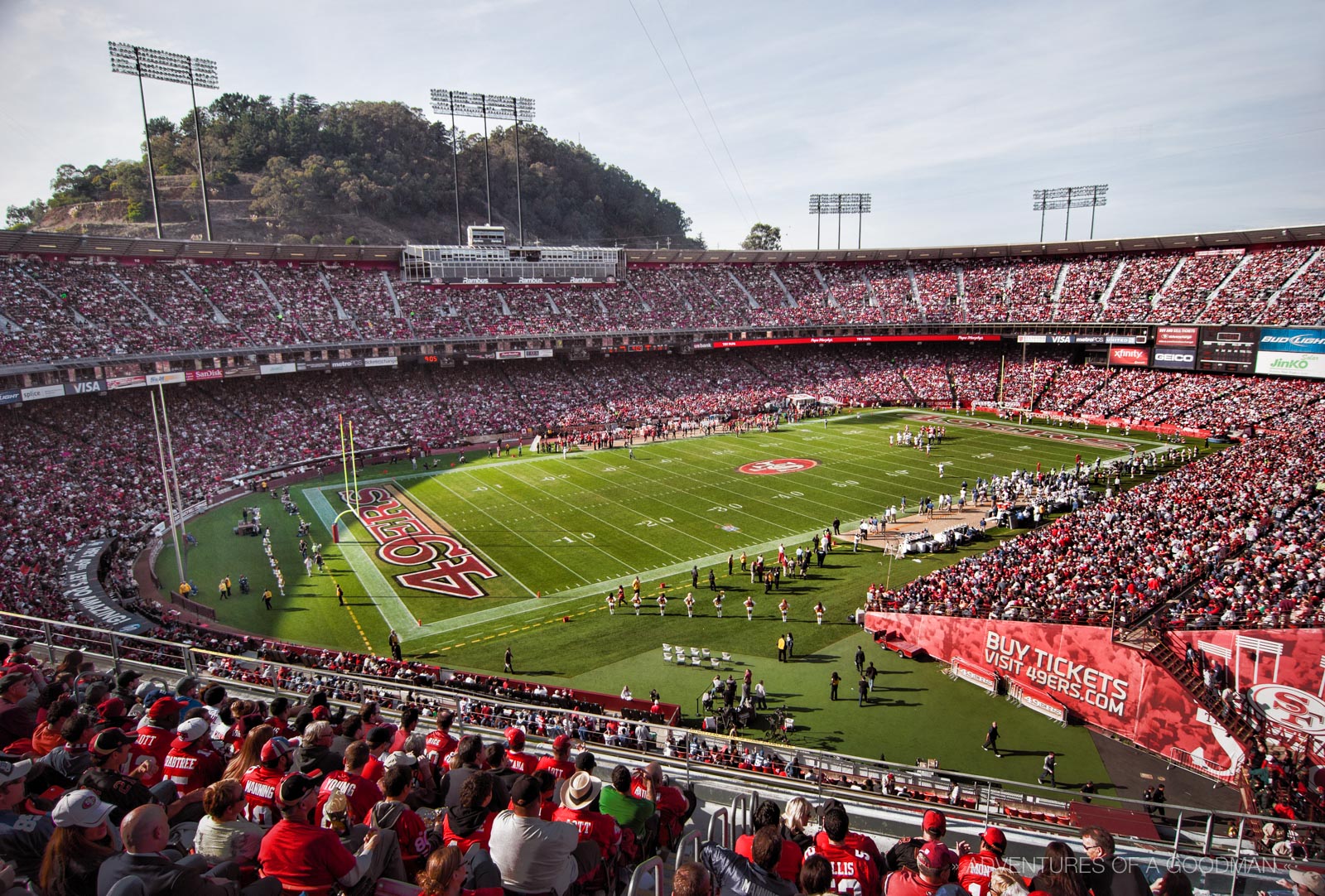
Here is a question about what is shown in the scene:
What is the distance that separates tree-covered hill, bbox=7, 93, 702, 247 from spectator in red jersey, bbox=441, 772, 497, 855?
254 ft

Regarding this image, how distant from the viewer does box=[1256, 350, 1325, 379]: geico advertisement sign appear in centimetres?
4266

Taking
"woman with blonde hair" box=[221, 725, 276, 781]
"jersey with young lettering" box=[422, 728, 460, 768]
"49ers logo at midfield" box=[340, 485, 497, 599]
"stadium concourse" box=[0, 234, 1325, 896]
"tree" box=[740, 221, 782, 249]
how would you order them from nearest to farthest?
"stadium concourse" box=[0, 234, 1325, 896], "woman with blonde hair" box=[221, 725, 276, 781], "jersey with young lettering" box=[422, 728, 460, 768], "49ers logo at midfield" box=[340, 485, 497, 599], "tree" box=[740, 221, 782, 249]

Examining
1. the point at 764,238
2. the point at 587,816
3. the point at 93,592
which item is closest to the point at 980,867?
the point at 587,816

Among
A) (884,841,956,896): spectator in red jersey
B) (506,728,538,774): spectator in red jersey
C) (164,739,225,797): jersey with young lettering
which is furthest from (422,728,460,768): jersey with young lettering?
(884,841,956,896): spectator in red jersey

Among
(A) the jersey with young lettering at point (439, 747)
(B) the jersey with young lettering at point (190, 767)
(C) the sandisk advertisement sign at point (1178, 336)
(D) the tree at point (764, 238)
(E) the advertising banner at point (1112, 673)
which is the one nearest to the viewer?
(B) the jersey with young lettering at point (190, 767)

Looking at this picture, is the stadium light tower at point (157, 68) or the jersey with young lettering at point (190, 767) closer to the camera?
the jersey with young lettering at point (190, 767)

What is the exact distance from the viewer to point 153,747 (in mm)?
6156

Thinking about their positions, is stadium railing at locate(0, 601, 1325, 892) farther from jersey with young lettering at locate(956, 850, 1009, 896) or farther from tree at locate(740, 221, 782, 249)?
tree at locate(740, 221, 782, 249)

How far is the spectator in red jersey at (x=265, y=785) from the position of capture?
5.06 meters

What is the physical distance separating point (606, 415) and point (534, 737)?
40.4m

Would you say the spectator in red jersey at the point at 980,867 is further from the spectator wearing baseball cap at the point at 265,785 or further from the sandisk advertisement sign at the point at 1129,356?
the sandisk advertisement sign at the point at 1129,356

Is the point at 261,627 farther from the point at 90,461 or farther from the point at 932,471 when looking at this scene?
the point at 932,471

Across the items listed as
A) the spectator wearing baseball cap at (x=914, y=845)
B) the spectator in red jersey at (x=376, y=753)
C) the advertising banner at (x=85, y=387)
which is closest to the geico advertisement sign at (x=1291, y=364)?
the spectator wearing baseball cap at (x=914, y=845)

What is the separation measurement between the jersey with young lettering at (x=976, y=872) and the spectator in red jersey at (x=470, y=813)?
9.72ft
